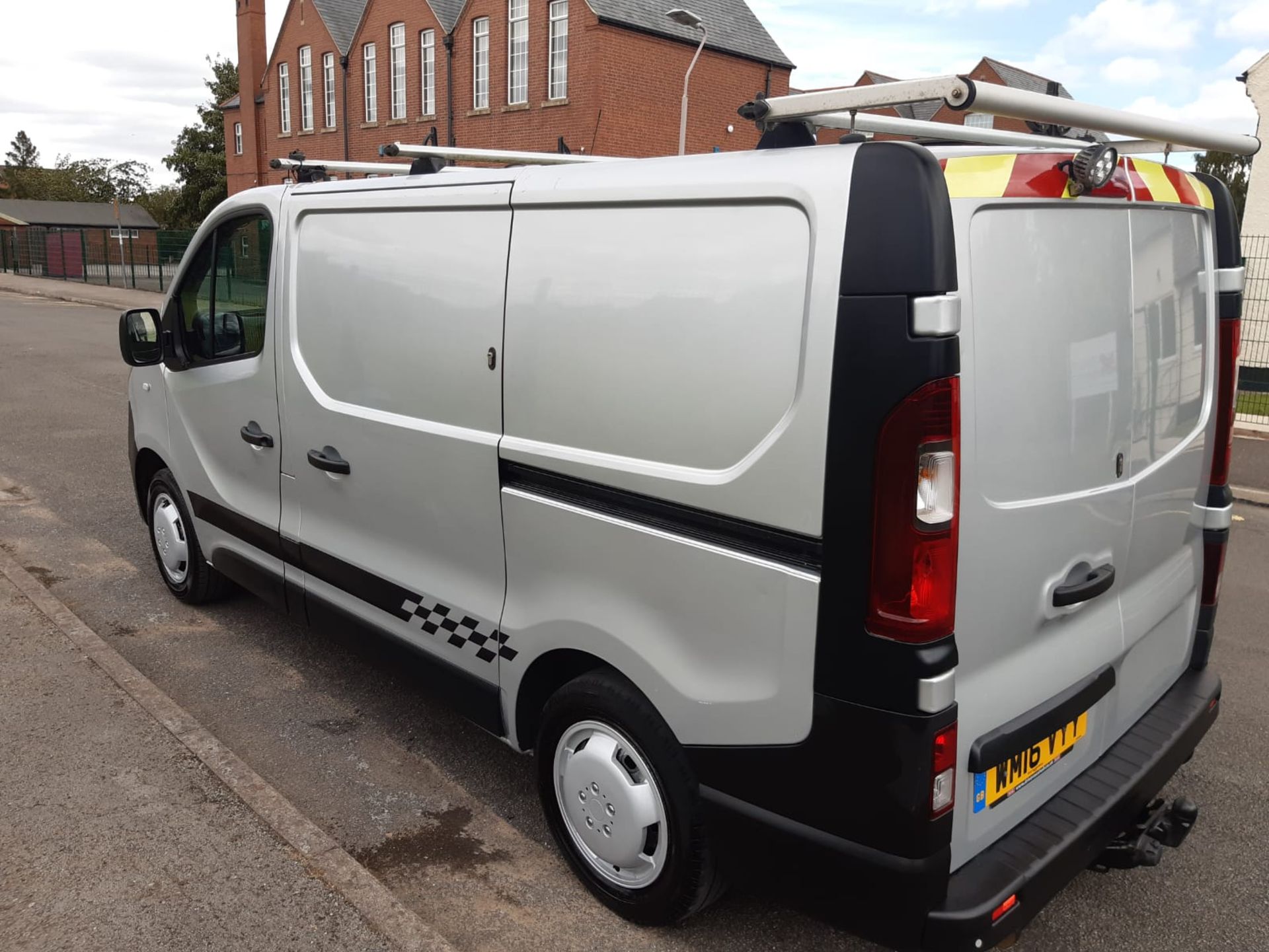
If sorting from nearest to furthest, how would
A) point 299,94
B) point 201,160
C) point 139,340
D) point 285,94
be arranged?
point 139,340, point 299,94, point 285,94, point 201,160

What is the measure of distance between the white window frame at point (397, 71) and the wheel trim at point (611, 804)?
35634 millimetres

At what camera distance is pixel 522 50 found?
30656 mm

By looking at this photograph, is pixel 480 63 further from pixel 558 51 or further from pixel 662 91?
pixel 662 91

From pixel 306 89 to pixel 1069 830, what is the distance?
4309 centimetres

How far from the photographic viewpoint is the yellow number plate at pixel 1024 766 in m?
2.30

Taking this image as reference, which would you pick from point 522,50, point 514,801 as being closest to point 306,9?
point 522,50

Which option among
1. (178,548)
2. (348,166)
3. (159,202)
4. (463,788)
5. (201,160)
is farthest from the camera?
(159,202)

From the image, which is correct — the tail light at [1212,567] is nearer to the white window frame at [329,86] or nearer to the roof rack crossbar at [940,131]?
the roof rack crossbar at [940,131]

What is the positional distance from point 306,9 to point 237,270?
40476 mm

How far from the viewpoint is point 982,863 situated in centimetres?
232

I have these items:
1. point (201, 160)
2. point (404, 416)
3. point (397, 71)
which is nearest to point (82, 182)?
point (201, 160)

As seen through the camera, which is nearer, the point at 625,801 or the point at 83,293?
the point at 625,801

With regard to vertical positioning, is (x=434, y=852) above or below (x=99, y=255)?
below

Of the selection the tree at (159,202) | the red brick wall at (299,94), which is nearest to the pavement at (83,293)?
the red brick wall at (299,94)
